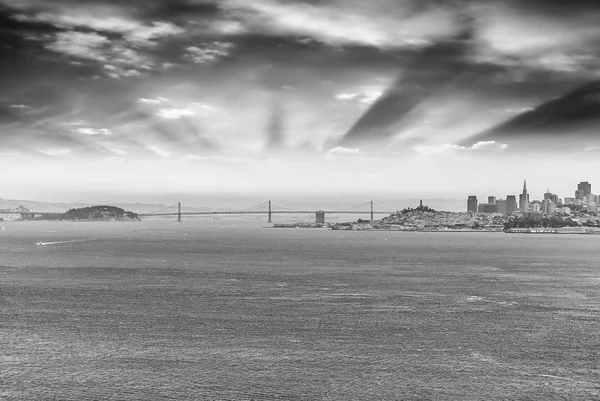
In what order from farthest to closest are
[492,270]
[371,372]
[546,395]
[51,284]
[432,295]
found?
1. [492,270]
2. [51,284]
3. [432,295]
4. [371,372]
5. [546,395]

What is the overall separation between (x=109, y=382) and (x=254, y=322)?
15.5m

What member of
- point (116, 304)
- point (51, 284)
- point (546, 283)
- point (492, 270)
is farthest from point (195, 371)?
point (492, 270)

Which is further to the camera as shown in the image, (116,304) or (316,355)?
(116,304)

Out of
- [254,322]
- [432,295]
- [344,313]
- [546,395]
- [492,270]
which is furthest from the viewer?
[492,270]

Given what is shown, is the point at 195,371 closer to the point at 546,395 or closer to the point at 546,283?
the point at 546,395

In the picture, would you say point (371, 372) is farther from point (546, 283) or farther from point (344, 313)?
point (546, 283)

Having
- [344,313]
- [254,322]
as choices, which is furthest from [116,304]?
[344,313]

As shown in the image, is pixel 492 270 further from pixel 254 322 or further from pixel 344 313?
pixel 254 322

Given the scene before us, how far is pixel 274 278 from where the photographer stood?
7544cm

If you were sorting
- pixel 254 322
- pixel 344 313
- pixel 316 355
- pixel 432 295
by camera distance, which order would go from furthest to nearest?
pixel 432 295
pixel 344 313
pixel 254 322
pixel 316 355

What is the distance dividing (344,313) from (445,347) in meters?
12.8

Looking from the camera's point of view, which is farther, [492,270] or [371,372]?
[492,270]

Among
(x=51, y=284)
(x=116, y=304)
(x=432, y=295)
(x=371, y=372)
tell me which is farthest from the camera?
(x=51, y=284)

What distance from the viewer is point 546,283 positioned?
72250 millimetres
